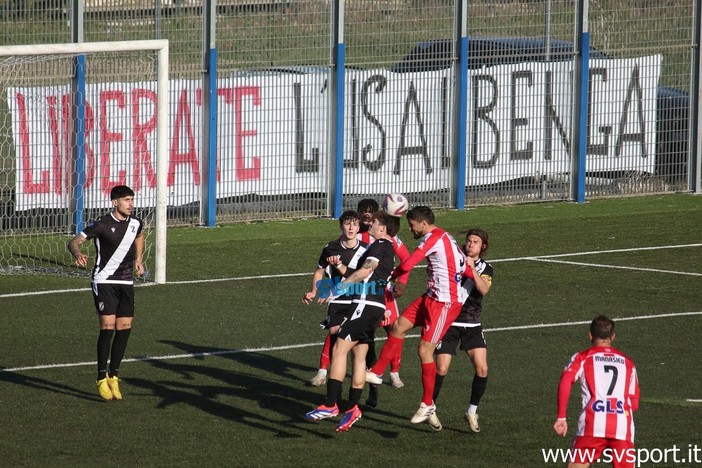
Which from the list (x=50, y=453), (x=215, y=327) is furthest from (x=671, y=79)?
(x=50, y=453)

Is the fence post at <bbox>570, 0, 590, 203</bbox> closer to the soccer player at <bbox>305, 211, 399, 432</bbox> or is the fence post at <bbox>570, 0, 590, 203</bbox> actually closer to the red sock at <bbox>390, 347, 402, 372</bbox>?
the red sock at <bbox>390, 347, 402, 372</bbox>

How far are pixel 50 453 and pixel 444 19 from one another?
15.0 metres

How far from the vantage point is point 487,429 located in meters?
10.4

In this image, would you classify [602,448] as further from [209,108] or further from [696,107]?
[696,107]

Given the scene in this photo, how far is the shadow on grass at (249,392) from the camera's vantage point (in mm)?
10656

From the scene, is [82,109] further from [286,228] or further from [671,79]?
[671,79]

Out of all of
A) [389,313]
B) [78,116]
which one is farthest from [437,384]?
[78,116]

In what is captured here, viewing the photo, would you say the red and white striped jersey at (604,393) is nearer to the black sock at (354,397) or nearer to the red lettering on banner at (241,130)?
the black sock at (354,397)

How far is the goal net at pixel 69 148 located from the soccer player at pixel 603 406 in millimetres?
10662

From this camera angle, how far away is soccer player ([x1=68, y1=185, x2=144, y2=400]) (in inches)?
456

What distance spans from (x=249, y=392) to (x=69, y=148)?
899 centimetres

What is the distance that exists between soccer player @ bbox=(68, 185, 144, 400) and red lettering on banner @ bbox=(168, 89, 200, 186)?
9.11 meters

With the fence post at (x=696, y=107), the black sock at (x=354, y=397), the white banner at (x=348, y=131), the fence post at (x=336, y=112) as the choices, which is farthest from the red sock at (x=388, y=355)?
the fence post at (x=696, y=107)

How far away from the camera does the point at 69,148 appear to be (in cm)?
1966
